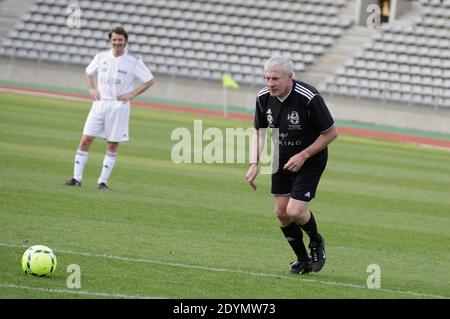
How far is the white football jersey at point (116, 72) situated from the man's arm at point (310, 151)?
6.12 meters

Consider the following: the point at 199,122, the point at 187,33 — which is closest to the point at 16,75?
the point at 187,33

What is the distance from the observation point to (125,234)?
11148mm

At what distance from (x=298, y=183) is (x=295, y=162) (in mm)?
313

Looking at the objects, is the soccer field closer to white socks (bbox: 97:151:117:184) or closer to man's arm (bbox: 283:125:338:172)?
white socks (bbox: 97:151:117:184)

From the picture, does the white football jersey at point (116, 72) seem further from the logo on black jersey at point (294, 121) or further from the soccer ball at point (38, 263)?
the soccer ball at point (38, 263)

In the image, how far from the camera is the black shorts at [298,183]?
30.7 feet

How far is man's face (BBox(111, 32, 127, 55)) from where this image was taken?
1450cm

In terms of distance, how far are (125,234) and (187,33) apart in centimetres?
3422

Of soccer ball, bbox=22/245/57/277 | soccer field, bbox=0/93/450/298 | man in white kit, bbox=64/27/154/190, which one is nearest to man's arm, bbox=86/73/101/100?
man in white kit, bbox=64/27/154/190

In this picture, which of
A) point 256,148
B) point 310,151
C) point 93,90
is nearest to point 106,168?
point 93,90

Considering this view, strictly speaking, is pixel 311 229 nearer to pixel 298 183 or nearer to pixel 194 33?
pixel 298 183

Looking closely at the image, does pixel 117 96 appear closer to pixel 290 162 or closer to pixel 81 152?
pixel 81 152

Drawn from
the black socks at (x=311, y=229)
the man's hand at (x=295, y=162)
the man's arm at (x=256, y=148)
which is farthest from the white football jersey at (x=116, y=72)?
the man's hand at (x=295, y=162)

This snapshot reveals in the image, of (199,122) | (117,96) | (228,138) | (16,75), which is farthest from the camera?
(16,75)
